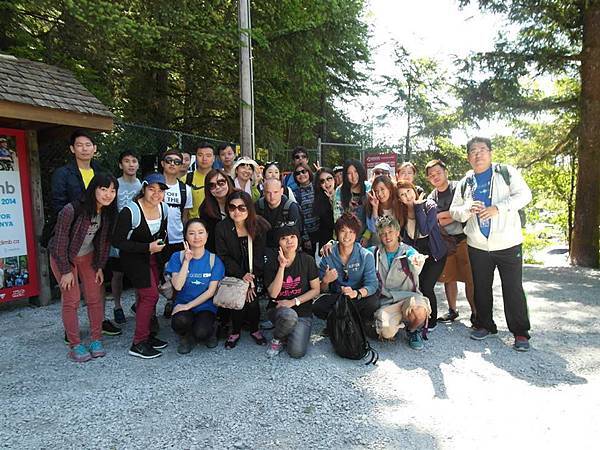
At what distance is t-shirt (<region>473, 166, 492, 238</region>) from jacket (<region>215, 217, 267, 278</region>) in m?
2.25

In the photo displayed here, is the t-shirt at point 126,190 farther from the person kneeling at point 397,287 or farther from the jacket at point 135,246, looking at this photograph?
the person kneeling at point 397,287

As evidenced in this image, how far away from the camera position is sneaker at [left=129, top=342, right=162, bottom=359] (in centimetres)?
395

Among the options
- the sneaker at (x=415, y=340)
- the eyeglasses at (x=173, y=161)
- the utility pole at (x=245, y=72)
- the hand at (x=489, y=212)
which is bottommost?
the sneaker at (x=415, y=340)

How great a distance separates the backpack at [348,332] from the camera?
3.83 metres

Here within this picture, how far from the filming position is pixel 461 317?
524cm

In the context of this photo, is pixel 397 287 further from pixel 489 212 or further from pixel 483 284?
pixel 489 212

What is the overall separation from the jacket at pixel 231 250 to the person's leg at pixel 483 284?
7.26 ft

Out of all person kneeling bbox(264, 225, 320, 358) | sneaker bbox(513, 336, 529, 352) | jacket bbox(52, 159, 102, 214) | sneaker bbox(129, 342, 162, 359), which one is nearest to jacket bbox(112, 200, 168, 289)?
sneaker bbox(129, 342, 162, 359)

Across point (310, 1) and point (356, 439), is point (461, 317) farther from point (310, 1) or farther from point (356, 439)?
point (310, 1)

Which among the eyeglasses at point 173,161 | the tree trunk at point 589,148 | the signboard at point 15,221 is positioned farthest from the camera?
the tree trunk at point 589,148

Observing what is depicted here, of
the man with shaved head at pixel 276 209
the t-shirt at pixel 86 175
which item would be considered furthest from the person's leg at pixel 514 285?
the t-shirt at pixel 86 175

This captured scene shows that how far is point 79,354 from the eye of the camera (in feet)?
12.8

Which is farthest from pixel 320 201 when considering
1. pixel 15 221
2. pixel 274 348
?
pixel 15 221

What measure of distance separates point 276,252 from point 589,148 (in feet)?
25.9
